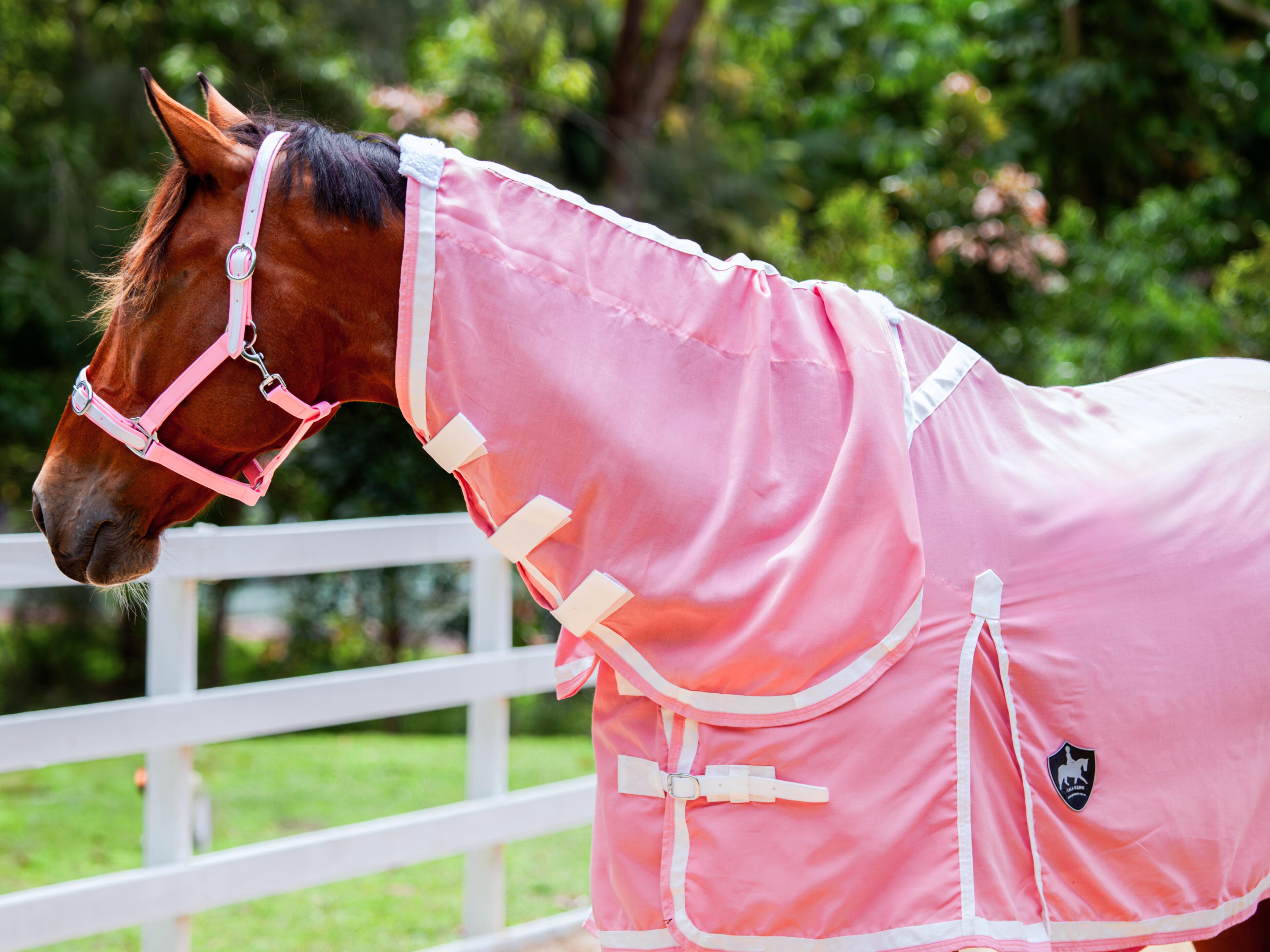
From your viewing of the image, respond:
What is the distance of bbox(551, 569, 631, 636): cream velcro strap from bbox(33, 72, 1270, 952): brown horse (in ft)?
1.13

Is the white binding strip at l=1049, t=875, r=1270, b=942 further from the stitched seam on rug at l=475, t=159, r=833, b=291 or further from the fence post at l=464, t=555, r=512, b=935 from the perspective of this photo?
the fence post at l=464, t=555, r=512, b=935

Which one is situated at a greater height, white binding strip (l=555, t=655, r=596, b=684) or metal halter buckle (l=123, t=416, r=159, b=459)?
metal halter buckle (l=123, t=416, r=159, b=459)

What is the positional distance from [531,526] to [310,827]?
3.43 meters

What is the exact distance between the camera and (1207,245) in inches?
295

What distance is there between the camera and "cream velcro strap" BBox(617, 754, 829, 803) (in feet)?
4.08

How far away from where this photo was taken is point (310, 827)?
13.9 ft

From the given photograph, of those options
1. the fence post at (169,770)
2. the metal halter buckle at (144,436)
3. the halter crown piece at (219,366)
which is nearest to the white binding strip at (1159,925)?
the halter crown piece at (219,366)

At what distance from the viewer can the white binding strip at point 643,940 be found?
129cm

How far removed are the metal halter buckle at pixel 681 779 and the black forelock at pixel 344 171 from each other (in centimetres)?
75

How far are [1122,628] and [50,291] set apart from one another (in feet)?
18.0

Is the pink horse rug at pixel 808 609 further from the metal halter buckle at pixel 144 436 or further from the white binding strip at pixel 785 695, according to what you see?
the metal halter buckle at pixel 144 436

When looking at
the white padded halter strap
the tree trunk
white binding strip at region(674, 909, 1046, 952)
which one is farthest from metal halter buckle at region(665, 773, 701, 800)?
the tree trunk

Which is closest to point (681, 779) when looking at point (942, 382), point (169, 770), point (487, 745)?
point (942, 382)

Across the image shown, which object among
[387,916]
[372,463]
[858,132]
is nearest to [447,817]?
[387,916]
